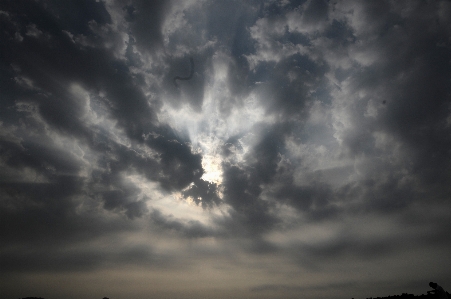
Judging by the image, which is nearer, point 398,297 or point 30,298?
point 398,297

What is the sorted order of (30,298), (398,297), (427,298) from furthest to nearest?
1. (30,298)
2. (398,297)
3. (427,298)

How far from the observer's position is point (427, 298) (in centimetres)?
2683

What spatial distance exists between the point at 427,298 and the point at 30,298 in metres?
112

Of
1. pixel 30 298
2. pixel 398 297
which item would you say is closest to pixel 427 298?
pixel 398 297

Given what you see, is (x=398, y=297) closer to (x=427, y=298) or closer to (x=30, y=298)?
(x=427, y=298)

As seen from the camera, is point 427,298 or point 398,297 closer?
point 427,298

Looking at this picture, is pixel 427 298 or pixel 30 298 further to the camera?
pixel 30 298

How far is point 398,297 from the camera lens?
31891 millimetres

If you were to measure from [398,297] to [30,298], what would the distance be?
109 m

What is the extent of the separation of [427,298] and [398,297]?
5.95 metres

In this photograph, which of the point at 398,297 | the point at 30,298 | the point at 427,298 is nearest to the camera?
the point at 427,298
